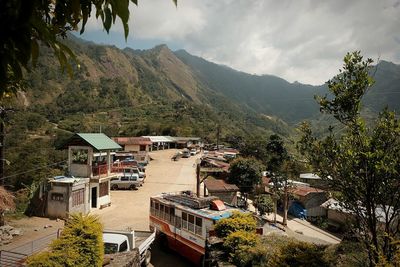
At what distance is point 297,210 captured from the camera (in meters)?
31.4

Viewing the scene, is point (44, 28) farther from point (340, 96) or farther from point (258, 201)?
point (258, 201)

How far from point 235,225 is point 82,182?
14.9 m

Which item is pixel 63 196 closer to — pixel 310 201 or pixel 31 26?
pixel 31 26

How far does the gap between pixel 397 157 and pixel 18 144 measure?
66.8 m

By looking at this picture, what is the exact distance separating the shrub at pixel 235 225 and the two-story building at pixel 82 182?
13.5 m

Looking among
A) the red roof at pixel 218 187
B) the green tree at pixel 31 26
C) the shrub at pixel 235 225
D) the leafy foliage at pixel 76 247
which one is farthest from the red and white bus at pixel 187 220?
the green tree at pixel 31 26

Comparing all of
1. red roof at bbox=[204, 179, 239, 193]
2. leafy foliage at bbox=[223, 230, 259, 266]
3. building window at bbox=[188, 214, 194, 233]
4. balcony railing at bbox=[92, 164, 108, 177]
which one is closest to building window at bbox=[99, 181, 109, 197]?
balcony railing at bbox=[92, 164, 108, 177]

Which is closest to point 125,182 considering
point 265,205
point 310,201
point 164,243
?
point 265,205

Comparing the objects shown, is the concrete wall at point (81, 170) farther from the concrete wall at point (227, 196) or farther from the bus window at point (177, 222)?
the concrete wall at point (227, 196)

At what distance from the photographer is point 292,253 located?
7.41 meters

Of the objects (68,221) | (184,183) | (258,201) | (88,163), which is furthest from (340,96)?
(184,183)

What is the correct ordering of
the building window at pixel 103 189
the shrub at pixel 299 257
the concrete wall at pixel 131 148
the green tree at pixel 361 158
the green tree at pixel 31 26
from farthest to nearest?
the concrete wall at pixel 131 148, the building window at pixel 103 189, the shrub at pixel 299 257, the green tree at pixel 361 158, the green tree at pixel 31 26

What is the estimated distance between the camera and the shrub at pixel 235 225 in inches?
454

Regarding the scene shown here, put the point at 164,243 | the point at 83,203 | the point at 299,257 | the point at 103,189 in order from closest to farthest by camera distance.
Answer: the point at 299,257, the point at 164,243, the point at 83,203, the point at 103,189
